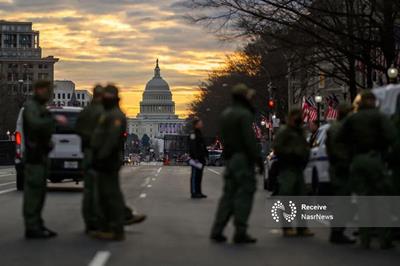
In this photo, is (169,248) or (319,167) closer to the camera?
(169,248)

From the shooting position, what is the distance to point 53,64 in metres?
190

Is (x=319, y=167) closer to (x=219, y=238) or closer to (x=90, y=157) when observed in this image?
(x=219, y=238)

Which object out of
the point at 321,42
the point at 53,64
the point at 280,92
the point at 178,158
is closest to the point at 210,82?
the point at 178,158

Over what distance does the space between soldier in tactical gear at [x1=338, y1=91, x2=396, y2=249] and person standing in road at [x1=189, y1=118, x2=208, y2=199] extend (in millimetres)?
10200

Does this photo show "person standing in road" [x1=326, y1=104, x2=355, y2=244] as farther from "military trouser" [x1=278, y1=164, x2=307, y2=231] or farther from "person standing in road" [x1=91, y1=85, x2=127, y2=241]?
"person standing in road" [x1=91, y1=85, x2=127, y2=241]

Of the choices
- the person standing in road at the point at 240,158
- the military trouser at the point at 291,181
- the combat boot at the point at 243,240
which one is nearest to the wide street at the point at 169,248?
the combat boot at the point at 243,240

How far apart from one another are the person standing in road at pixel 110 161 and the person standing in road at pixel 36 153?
850 millimetres

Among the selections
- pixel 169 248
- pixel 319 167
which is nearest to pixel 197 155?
pixel 319 167

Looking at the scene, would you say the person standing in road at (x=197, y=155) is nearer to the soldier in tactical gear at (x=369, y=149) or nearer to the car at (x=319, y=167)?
the car at (x=319, y=167)

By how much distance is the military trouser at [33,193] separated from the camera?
11.7 meters

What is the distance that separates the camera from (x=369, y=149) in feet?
36.6

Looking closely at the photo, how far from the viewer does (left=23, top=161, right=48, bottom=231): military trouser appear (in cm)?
1173

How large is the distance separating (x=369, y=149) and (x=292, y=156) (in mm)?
1401

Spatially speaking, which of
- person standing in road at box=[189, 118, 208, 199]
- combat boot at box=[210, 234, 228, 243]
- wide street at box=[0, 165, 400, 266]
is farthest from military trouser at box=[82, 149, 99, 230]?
person standing in road at box=[189, 118, 208, 199]
